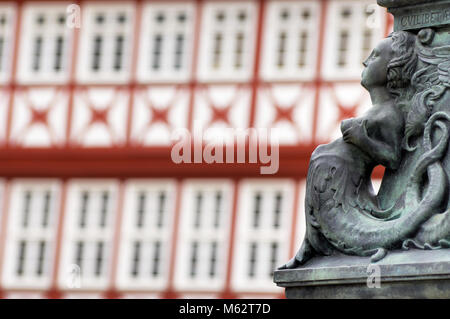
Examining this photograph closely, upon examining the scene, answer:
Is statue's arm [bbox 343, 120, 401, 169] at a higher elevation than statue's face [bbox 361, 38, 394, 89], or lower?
lower

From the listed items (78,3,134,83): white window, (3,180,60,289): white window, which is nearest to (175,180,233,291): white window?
(3,180,60,289): white window

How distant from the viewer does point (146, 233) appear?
2591 centimetres

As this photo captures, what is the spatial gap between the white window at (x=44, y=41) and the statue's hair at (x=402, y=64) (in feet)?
69.4

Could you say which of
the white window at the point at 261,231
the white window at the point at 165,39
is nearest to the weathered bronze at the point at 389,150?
the white window at the point at 261,231

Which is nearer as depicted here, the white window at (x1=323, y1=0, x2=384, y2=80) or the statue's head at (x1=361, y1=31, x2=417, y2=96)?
the statue's head at (x1=361, y1=31, x2=417, y2=96)

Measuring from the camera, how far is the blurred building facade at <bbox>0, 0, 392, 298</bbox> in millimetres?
25016

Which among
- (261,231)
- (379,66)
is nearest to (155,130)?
(261,231)

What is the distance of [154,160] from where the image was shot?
83.9 feet

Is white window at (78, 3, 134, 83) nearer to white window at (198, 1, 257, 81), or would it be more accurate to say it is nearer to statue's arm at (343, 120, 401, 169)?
white window at (198, 1, 257, 81)

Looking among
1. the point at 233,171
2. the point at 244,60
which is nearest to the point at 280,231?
the point at 233,171

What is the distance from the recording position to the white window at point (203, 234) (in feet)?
83.4

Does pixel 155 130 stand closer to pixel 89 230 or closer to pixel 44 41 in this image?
pixel 89 230

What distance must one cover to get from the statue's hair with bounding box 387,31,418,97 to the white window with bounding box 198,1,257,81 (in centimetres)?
2001

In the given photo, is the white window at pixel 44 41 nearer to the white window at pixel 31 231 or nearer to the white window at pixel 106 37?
the white window at pixel 106 37
